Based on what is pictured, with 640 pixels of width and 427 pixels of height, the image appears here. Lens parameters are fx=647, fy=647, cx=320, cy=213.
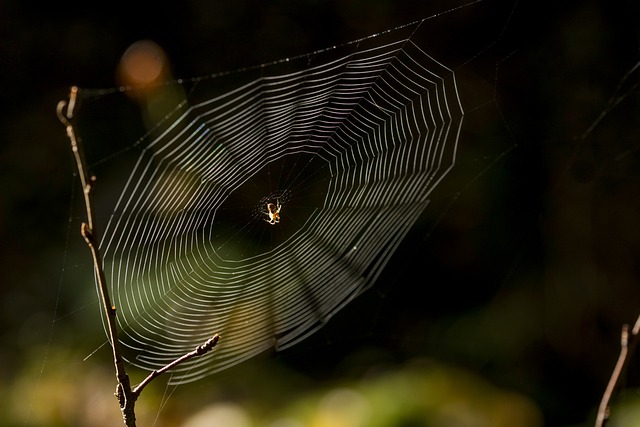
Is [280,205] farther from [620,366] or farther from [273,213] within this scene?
[620,366]

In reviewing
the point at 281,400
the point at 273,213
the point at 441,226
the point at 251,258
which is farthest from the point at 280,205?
the point at 441,226

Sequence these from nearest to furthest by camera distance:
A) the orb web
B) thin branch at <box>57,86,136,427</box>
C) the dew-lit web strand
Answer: thin branch at <box>57,86,136,427</box>, the orb web, the dew-lit web strand

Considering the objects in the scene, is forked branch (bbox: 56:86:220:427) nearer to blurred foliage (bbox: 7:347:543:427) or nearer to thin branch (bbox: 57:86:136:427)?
thin branch (bbox: 57:86:136:427)

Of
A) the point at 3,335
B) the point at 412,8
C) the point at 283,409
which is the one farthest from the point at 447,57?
the point at 3,335

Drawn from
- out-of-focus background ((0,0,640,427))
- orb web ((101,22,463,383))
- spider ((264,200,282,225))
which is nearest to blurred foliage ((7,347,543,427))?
out-of-focus background ((0,0,640,427))

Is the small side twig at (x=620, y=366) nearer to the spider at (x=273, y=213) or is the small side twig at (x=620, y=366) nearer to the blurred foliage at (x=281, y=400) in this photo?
the blurred foliage at (x=281, y=400)

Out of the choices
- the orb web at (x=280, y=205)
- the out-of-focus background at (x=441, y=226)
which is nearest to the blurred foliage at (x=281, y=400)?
the out-of-focus background at (x=441, y=226)
